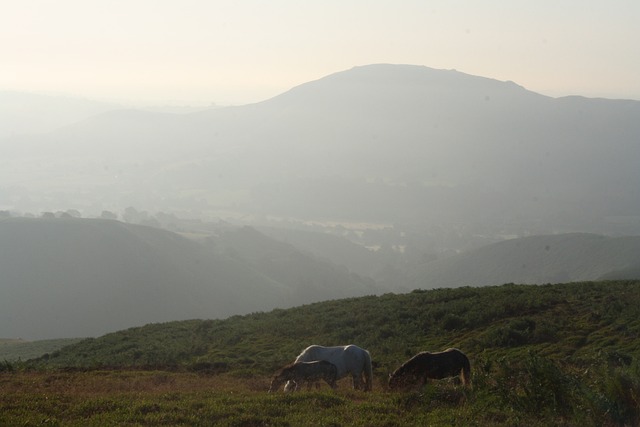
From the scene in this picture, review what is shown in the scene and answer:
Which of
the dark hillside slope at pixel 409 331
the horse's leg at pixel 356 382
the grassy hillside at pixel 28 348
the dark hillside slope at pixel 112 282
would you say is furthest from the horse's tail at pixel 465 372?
the dark hillside slope at pixel 112 282

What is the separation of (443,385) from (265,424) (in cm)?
400

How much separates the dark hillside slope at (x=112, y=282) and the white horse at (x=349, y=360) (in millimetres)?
76106

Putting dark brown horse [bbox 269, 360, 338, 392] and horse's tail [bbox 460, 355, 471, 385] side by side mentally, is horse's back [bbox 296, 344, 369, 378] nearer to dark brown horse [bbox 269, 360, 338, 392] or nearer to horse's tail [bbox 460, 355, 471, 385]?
dark brown horse [bbox 269, 360, 338, 392]

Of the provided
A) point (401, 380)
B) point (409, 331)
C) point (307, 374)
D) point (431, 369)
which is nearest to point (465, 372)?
point (431, 369)

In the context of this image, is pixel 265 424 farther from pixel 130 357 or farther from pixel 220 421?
pixel 130 357

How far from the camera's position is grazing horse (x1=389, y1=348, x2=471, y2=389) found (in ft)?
43.1

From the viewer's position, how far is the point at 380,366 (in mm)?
17938

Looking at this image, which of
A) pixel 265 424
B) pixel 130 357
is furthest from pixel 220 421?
pixel 130 357

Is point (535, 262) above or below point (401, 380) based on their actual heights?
below

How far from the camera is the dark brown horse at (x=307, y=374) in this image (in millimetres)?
13141

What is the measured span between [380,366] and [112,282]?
86.8 m

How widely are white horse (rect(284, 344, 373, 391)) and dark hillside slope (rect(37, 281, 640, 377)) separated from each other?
9.89 feet

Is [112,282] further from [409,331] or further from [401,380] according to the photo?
[401,380]

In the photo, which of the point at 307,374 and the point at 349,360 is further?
the point at 349,360
